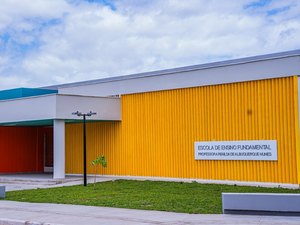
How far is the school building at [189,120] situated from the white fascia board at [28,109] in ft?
0.16

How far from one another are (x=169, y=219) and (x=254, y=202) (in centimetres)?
219

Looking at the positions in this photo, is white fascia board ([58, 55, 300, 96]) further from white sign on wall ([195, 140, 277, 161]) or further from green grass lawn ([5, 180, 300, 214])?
green grass lawn ([5, 180, 300, 214])

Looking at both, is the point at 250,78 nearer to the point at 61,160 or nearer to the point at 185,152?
the point at 185,152

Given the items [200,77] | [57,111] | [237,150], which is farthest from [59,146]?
[237,150]

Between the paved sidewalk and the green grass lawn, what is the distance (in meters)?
0.85

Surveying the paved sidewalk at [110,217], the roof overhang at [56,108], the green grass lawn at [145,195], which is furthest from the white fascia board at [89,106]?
the paved sidewalk at [110,217]

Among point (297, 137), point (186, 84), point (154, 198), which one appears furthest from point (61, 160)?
point (297, 137)

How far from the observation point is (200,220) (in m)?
12.4

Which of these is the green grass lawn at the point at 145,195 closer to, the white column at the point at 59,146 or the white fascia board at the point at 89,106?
the white column at the point at 59,146

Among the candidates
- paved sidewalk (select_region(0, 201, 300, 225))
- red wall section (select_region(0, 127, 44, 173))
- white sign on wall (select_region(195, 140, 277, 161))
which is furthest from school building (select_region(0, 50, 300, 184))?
paved sidewalk (select_region(0, 201, 300, 225))

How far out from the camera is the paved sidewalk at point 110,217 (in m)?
12.2

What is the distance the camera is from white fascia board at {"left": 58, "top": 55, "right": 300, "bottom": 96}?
20234 millimetres

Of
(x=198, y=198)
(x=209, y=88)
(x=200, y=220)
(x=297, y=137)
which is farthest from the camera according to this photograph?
(x=209, y=88)

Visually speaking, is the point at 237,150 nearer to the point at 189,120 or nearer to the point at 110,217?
the point at 189,120
